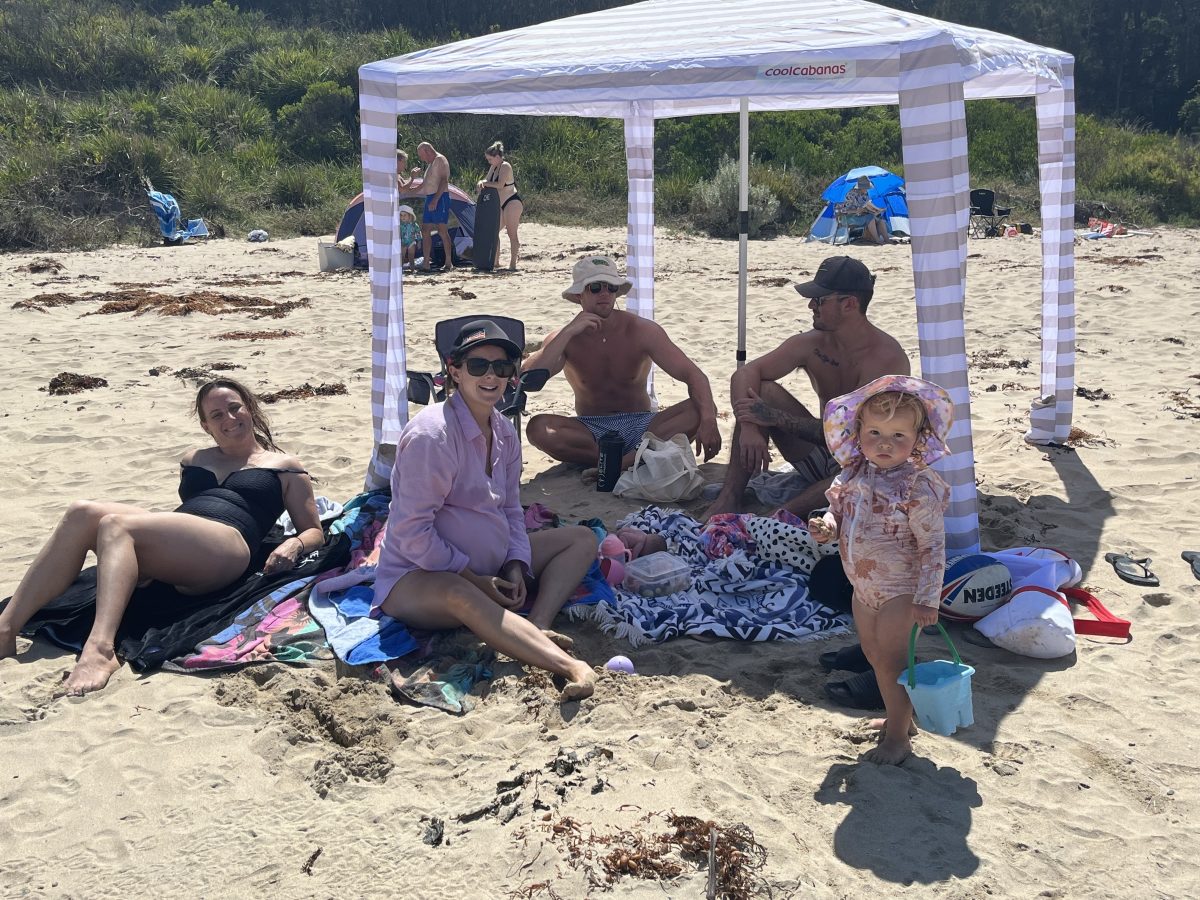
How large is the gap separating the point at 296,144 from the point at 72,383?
53.5 ft

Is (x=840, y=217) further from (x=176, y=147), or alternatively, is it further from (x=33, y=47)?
(x=33, y=47)

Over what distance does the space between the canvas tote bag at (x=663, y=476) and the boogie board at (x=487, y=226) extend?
25.8ft

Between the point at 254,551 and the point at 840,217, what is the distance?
498 inches

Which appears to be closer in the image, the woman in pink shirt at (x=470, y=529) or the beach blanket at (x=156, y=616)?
the woman in pink shirt at (x=470, y=529)

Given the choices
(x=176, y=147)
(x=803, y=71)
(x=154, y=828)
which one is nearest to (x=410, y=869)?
(x=154, y=828)

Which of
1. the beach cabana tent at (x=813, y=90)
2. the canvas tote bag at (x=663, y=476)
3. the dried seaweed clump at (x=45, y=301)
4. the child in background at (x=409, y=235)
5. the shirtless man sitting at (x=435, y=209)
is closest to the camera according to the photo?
the beach cabana tent at (x=813, y=90)

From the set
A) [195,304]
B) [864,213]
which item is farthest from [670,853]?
[864,213]

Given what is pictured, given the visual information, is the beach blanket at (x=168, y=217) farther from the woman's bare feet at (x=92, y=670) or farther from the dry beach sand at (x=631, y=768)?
the woman's bare feet at (x=92, y=670)

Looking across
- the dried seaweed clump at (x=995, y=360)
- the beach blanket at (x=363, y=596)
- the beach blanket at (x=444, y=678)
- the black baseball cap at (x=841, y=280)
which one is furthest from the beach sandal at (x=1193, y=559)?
the dried seaweed clump at (x=995, y=360)

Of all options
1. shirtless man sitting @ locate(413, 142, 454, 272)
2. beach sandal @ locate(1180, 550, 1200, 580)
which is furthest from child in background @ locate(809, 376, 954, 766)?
shirtless man sitting @ locate(413, 142, 454, 272)

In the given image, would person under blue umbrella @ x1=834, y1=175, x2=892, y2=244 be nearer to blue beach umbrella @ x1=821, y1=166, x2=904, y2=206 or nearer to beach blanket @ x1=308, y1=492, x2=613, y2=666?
blue beach umbrella @ x1=821, y1=166, x2=904, y2=206

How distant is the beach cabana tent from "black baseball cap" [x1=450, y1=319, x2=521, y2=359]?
1.38m

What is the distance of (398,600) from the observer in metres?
3.83

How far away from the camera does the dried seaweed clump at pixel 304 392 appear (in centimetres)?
727
